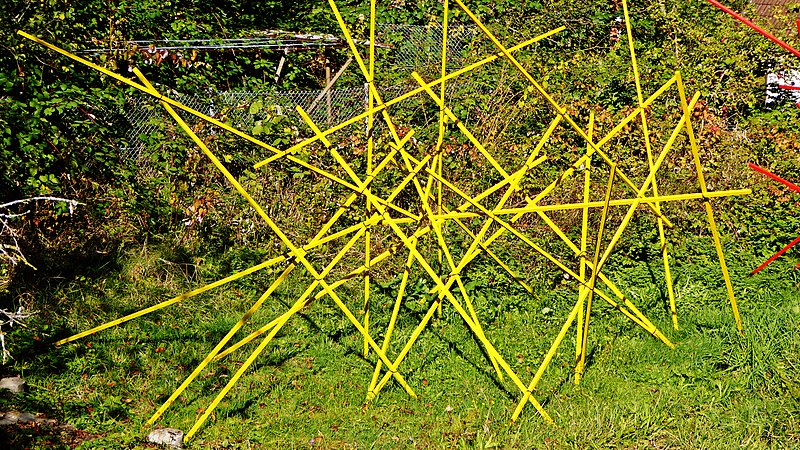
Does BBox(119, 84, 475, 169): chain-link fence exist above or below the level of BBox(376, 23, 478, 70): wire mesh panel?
above

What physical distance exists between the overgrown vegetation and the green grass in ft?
0.06

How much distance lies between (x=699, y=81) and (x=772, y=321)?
3903 mm

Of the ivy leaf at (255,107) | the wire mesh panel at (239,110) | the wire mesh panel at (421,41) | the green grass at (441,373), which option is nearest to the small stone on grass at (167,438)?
the green grass at (441,373)

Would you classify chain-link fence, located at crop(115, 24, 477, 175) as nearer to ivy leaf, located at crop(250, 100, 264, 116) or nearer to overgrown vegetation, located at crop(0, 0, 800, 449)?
ivy leaf, located at crop(250, 100, 264, 116)

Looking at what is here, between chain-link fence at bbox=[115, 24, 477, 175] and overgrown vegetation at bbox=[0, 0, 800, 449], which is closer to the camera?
overgrown vegetation at bbox=[0, 0, 800, 449]

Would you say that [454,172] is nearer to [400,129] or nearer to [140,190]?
[400,129]

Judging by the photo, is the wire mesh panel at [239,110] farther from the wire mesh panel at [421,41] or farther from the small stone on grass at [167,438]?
the small stone on grass at [167,438]

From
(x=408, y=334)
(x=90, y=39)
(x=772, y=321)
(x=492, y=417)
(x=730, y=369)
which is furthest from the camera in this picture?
(x=90, y=39)

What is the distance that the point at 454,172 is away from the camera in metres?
8.12

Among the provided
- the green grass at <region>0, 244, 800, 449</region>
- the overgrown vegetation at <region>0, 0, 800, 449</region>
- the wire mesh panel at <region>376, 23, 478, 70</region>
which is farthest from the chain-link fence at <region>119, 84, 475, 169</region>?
the green grass at <region>0, 244, 800, 449</region>

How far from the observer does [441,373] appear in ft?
17.6

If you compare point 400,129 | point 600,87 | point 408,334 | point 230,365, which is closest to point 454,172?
point 400,129

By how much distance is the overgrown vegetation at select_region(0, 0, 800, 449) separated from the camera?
489 cm

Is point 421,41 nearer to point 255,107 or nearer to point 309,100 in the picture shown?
point 309,100
